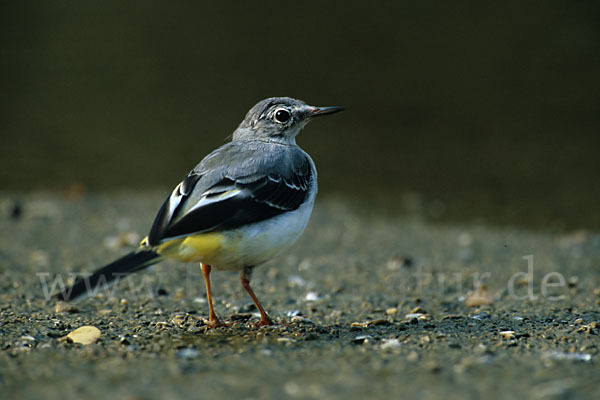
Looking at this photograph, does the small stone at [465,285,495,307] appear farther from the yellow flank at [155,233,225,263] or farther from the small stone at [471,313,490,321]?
the yellow flank at [155,233,225,263]

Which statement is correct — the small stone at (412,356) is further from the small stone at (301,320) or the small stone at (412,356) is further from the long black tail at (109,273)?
the long black tail at (109,273)

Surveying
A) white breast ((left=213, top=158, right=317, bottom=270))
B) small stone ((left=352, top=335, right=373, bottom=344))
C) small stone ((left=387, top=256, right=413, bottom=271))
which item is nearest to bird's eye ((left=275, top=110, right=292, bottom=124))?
white breast ((left=213, top=158, right=317, bottom=270))

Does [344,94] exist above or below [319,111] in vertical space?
above

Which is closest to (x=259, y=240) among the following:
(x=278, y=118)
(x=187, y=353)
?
(x=187, y=353)

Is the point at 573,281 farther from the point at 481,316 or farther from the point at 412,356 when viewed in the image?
the point at 412,356

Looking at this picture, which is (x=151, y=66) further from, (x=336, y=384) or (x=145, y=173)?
(x=336, y=384)

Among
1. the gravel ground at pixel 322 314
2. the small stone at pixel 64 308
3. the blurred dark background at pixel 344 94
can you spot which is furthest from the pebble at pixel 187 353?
the blurred dark background at pixel 344 94
